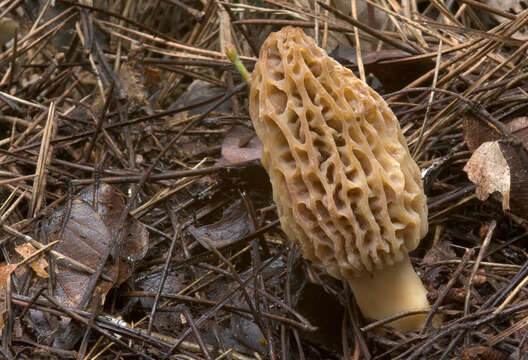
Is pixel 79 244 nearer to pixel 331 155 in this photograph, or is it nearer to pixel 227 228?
pixel 227 228

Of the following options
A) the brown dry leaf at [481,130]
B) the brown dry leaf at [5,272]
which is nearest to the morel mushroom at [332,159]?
the brown dry leaf at [481,130]

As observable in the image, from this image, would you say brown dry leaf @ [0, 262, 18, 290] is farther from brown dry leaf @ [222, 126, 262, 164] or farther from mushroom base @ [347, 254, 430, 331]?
mushroom base @ [347, 254, 430, 331]

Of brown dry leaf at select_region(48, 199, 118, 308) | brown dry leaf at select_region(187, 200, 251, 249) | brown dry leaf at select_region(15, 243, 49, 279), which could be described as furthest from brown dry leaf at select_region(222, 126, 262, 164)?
brown dry leaf at select_region(15, 243, 49, 279)

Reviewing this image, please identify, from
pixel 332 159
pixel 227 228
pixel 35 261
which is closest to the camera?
pixel 332 159

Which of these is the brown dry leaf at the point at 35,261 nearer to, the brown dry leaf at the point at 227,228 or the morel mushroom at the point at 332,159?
the brown dry leaf at the point at 227,228

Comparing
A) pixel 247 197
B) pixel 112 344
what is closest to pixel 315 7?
pixel 247 197

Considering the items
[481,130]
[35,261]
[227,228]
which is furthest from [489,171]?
[35,261]
